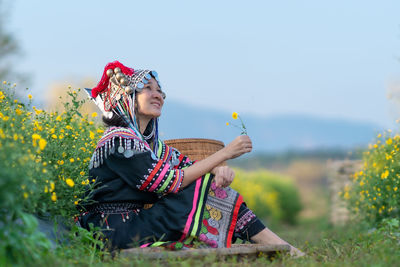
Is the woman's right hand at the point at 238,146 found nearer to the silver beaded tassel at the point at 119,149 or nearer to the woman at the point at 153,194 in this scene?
the woman at the point at 153,194

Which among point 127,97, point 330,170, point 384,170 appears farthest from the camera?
point 330,170

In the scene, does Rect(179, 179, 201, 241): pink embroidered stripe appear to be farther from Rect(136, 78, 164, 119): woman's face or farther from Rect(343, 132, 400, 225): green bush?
Rect(343, 132, 400, 225): green bush

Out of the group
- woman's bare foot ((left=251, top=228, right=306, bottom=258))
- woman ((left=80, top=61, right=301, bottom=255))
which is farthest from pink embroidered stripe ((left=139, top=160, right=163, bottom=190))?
woman's bare foot ((left=251, top=228, right=306, bottom=258))

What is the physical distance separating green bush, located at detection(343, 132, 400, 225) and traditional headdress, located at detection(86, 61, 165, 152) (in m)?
2.89

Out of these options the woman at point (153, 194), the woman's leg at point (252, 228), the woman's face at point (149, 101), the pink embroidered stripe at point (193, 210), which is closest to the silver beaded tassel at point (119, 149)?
the woman at point (153, 194)

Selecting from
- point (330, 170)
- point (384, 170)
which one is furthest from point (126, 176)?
point (330, 170)

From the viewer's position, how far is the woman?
137 inches

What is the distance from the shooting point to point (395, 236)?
4.27 m

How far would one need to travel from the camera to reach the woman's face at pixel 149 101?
12.7 feet

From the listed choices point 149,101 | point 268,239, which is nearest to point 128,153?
point 149,101

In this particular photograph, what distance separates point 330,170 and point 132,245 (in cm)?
870

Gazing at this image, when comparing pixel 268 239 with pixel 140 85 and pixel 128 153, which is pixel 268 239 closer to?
A: pixel 128 153

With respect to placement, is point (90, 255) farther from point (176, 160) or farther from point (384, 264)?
point (384, 264)

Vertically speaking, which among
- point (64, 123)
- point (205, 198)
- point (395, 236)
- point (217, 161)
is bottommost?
point (395, 236)
